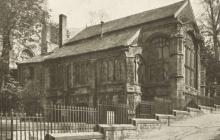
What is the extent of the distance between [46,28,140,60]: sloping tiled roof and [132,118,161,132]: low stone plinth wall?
10298 mm

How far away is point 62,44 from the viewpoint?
41.4 m

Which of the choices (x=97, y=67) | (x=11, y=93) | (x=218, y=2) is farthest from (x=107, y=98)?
(x=218, y=2)

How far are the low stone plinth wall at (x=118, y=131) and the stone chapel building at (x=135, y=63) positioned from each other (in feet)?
30.5

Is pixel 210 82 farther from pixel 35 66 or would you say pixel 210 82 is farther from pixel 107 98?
pixel 35 66

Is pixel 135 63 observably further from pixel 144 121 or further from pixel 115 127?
pixel 115 127

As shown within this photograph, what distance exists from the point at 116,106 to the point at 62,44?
24.8 m

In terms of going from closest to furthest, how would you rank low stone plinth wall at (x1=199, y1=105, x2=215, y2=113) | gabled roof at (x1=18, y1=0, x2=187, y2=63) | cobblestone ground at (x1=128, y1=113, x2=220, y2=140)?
cobblestone ground at (x1=128, y1=113, x2=220, y2=140), low stone plinth wall at (x1=199, y1=105, x2=215, y2=113), gabled roof at (x1=18, y1=0, x2=187, y2=63)

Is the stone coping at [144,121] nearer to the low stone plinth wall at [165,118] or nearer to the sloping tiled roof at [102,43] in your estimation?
the low stone plinth wall at [165,118]

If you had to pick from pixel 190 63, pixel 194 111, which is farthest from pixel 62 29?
pixel 194 111

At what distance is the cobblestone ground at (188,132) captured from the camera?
1658cm

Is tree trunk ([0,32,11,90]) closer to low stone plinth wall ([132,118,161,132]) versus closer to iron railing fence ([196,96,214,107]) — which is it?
low stone plinth wall ([132,118,161,132])

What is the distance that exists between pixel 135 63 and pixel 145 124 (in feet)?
36.5

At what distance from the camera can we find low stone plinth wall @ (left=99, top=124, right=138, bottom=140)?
16056 mm

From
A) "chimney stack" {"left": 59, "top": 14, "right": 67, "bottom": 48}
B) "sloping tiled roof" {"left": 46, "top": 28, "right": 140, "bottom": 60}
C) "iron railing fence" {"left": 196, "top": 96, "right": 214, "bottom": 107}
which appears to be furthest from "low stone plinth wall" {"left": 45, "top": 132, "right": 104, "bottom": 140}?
"chimney stack" {"left": 59, "top": 14, "right": 67, "bottom": 48}
